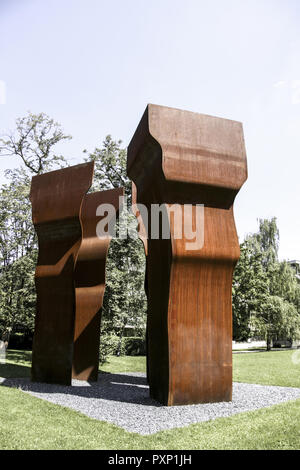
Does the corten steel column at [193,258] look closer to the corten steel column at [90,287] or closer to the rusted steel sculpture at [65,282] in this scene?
the rusted steel sculpture at [65,282]

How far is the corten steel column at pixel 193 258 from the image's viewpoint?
22.1ft

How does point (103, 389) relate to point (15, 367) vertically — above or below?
above

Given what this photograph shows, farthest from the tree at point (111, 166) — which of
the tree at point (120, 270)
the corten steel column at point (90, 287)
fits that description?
the corten steel column at point (90, 287)

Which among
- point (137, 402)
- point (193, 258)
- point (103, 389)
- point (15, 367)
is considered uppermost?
point (193, 258)

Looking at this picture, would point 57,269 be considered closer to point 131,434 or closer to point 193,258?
point 193,258

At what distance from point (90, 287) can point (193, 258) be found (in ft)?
13.7

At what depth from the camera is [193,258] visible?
23.0 feet

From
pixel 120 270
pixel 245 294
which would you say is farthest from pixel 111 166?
pixel 245 294

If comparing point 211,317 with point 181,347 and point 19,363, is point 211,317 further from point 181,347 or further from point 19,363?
point 19,363

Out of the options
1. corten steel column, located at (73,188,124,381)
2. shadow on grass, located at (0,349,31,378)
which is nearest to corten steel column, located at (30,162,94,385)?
corten steel column, located at (73,188,124,381)

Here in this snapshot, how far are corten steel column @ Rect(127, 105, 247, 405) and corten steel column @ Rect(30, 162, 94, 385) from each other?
271 centimetres

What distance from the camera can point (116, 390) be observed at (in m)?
8.54

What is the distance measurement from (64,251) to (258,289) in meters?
17.7

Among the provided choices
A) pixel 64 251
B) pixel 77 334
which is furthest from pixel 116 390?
pixel 64 251
